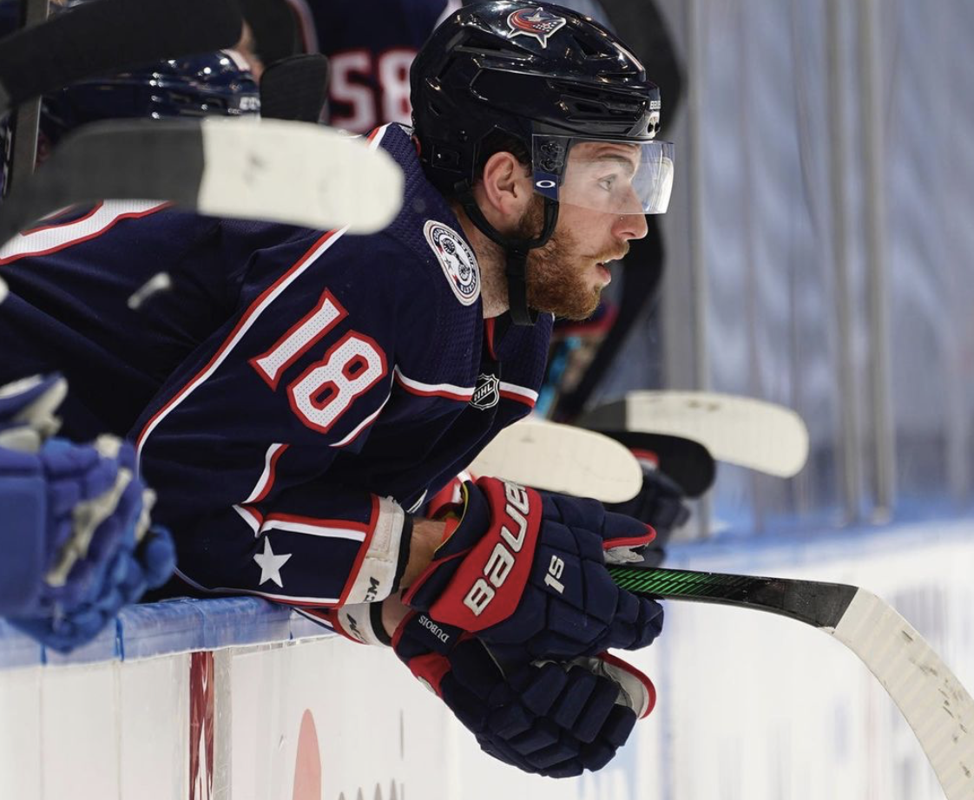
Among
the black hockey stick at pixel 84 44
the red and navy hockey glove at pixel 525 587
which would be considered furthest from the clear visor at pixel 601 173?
the black hockey stick at pixel 84 44

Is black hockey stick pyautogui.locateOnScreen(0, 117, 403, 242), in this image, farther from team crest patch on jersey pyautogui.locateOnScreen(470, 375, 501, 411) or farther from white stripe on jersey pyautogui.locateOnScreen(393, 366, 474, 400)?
team crest patch on jersey pyautogui.locateOnScreen(470, 375, 501, 411)

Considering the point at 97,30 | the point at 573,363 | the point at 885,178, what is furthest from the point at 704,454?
the point at 885,178

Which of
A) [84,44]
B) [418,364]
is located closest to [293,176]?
[84,44]

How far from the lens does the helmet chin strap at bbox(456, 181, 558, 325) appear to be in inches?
48.6

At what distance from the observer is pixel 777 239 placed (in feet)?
12.1

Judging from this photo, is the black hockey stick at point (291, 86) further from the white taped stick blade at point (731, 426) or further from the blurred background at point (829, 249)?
the blurred background at point (829, 249)

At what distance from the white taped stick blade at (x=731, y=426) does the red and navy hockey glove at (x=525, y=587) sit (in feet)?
3.17

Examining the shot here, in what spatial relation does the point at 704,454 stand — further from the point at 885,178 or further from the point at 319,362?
the point at 885,178

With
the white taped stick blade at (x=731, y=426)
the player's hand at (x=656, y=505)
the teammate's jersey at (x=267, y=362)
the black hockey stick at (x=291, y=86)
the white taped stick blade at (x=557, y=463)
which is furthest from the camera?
the white taped stick blade at (x=731, y=426)

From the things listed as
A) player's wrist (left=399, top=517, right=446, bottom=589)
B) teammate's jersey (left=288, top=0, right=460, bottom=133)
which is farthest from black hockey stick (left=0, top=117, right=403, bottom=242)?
teammate's jersey (left=288, top=0, right=460, bottom=133)

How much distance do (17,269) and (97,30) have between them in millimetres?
323

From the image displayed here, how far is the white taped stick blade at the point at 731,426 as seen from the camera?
2.07 metres

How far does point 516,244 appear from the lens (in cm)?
125

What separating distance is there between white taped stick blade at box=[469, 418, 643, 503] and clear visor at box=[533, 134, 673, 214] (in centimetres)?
44
